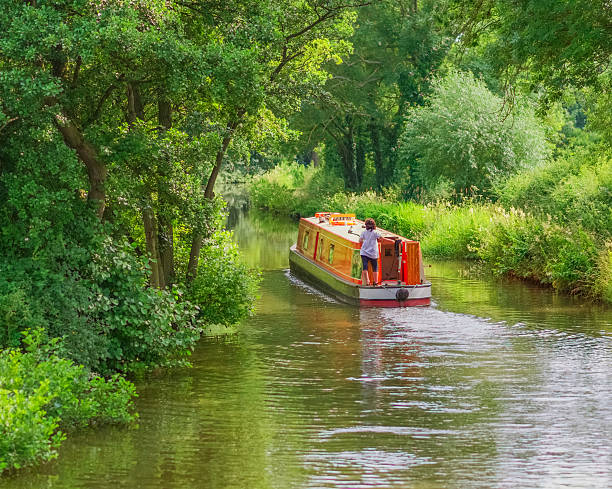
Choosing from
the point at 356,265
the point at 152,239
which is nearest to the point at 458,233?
the point at 356,265

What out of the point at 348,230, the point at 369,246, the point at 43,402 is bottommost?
the point at 43,402

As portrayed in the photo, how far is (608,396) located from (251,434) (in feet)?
15.2

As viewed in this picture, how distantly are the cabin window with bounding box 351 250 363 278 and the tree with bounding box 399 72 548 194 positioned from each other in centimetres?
1132

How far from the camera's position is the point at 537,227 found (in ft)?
73.5

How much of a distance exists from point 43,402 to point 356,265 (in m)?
12.0

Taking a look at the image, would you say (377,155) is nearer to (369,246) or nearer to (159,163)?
(369,246)

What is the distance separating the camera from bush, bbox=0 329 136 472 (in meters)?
7.93

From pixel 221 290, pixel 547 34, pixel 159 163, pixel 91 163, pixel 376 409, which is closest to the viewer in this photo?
pixel 376 409

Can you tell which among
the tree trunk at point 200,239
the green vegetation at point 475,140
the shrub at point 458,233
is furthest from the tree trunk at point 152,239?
the shrub at point 458,233

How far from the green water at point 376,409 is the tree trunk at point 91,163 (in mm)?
2510

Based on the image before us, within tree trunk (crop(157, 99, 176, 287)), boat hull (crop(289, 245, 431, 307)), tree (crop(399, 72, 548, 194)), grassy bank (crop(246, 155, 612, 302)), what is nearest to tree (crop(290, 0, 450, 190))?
tree (crop(399, 72, 548, 194))

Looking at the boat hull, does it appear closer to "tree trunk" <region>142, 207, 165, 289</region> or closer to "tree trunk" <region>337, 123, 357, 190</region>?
"tree trunk" <region>142, 207, 165, 289</region>

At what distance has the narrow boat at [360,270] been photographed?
1898 centimetres

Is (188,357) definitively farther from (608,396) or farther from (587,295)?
(587,295)
